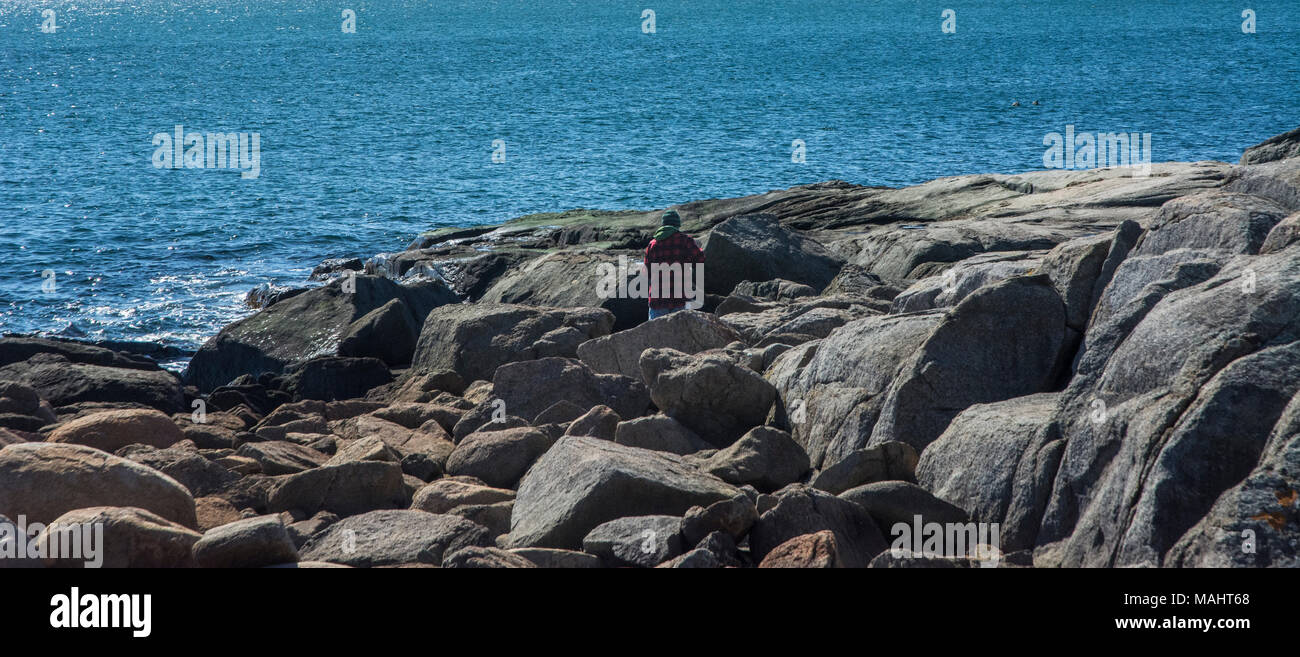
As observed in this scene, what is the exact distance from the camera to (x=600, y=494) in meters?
8.84

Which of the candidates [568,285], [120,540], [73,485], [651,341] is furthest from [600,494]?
[568,285]

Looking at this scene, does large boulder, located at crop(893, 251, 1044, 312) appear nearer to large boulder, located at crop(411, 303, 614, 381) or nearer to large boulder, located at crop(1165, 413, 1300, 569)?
large boulder, located at crop(411, 303, 614, 381)

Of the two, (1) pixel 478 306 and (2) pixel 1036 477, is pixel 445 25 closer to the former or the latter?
(1) pixel 478 306

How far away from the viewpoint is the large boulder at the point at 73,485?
354 inches

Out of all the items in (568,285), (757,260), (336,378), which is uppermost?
(757,260)

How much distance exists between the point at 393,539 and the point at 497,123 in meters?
63.2

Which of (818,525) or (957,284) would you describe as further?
(957,284)

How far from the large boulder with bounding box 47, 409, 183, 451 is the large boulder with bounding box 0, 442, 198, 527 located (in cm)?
301

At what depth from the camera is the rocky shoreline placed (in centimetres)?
697

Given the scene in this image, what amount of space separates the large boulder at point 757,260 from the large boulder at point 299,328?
6201mm

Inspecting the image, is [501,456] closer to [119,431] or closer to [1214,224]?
[119,431]

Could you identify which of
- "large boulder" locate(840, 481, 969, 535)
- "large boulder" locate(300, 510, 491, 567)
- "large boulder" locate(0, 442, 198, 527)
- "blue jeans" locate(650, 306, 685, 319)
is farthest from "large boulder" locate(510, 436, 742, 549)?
"blue jeans" locate(650, 306, 685, 319)

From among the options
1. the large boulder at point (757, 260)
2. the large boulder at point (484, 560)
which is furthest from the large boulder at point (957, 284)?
the large boulder at point (484, 560)
